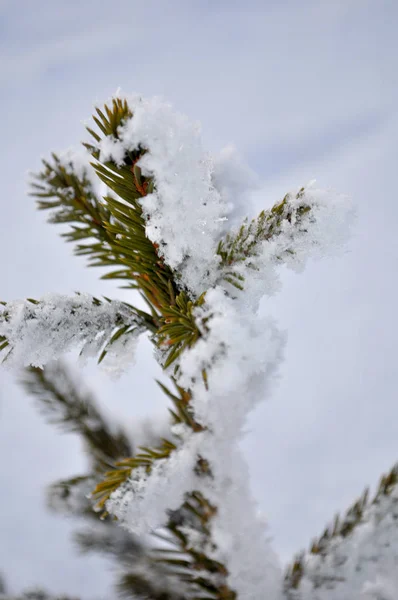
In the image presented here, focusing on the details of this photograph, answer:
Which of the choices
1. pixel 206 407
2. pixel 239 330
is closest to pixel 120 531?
pixel 206 407

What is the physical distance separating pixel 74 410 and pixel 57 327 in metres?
1.05

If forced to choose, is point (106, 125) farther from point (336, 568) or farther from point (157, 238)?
point (336, 568)

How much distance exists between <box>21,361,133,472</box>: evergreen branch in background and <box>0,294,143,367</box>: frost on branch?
92 centimetres

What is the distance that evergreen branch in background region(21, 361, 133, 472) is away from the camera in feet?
6.06

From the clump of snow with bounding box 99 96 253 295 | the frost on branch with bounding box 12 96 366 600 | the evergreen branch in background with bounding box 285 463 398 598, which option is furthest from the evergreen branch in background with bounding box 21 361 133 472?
the clump of snow with bounding box 99 96 253 295

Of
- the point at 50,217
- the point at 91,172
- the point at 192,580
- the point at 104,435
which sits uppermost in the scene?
the point at 91,172

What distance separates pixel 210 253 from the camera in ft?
3.04

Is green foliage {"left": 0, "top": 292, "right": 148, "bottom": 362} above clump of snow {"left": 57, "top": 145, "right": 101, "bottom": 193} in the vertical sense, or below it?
below

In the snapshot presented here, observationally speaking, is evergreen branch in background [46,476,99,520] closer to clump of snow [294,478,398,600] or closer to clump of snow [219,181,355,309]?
clump of snow [294,478,398,600]

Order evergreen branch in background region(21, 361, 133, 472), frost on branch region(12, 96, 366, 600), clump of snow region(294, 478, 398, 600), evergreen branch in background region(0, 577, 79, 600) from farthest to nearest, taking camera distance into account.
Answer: evergreen branch in background region(21, 361, 133, 472) → evergreen branch in background region(0, 577, 79, 600) → clump of snow region(294, 478, 398, 600) → frost on branch region(12, 96, 366, 600)

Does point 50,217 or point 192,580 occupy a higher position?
point 50,217

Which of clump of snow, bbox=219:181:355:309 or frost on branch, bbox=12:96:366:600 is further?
clump of snow, bbox=219:181:355:309

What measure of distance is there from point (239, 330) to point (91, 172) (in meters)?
0.92

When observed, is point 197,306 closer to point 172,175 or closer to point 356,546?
point 172,175
